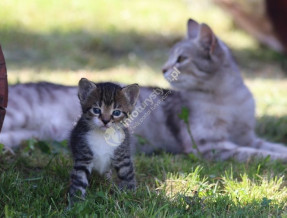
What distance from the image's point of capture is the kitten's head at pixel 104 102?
8.57 ft

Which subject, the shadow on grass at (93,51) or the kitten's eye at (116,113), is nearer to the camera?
the kitten's eye at (116,113)

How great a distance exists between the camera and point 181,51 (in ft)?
14.0

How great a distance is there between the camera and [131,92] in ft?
9.09

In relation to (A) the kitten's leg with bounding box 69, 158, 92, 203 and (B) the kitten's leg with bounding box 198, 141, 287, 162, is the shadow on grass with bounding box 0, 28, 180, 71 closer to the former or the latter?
(B) the kitten's leg with bounding box 198, 141, 287, 162

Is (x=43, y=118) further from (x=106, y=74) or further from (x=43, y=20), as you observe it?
(x=43, y=20)

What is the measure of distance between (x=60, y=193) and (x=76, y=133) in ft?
1.27

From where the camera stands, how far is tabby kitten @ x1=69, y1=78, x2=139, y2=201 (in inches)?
104

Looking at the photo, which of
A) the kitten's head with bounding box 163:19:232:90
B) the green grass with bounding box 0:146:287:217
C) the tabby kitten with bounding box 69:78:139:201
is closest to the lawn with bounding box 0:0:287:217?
the green grass with bounding box 0:146:287:217

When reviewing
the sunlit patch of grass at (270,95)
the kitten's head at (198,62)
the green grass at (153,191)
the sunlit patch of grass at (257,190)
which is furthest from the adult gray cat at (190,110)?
the sunlit patch of grass at (270,95)

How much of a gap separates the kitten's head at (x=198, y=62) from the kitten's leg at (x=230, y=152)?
0.56 meters

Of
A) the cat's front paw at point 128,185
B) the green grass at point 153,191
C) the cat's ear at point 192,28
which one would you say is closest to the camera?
the green grass at point 153,191

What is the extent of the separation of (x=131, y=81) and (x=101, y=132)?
3.83 meters

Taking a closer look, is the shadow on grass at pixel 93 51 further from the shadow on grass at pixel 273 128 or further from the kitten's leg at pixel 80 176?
the kitten's leg at pixel 80 176

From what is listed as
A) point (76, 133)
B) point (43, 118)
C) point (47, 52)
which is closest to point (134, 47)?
point (47, 52)
